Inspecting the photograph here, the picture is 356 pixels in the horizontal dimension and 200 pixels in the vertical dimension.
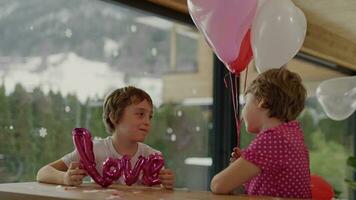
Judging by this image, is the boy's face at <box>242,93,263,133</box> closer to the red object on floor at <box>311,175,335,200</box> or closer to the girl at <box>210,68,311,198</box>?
the girl at <box>210,68,311,198</box>

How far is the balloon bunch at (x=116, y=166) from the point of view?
6.61 ft

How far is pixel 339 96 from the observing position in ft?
10.9

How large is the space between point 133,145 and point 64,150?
2.79ft

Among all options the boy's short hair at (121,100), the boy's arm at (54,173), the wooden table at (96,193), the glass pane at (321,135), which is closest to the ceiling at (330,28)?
the glass pane at (321,135)

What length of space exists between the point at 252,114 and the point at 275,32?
538 mm

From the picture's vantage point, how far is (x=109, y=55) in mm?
3305

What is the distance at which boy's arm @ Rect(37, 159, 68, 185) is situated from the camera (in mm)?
2064

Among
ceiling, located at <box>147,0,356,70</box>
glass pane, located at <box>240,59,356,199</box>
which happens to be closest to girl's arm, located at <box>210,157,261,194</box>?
ceiling, located at <box>147,0,356,70</box>

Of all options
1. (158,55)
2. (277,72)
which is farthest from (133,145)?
(158,55)

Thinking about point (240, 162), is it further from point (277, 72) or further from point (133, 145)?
point (133, 145)

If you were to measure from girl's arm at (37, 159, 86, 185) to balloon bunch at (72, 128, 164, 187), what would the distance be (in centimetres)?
4

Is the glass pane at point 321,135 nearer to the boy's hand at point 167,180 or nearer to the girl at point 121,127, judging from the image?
the girl at point 121,127

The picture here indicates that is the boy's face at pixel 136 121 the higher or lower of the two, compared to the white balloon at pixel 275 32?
lower

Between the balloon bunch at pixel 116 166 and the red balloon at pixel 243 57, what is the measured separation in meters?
0.53
